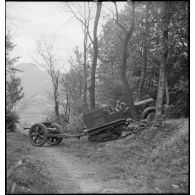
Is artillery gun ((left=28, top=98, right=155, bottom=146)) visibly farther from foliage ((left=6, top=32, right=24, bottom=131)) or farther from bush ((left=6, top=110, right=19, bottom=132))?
foliage ((left=6, top=32, right=24, bottom=131))

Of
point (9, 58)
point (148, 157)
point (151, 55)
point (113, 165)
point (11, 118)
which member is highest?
point (151, 55)

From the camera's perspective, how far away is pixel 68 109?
1581cm

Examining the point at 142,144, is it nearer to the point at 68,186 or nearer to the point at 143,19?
the point at 143,19

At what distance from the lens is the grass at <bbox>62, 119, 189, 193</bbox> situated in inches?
265

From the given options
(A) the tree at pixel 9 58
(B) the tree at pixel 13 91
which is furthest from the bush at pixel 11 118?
(A) the tree at pixel 9 58

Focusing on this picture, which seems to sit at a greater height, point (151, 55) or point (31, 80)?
point (151, 55)

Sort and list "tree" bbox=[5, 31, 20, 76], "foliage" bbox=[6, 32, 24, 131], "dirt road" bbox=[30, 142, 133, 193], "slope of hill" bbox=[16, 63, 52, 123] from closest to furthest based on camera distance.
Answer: "dirt road" bbox=[30, 142, 133, 193] → "foliage" bbox=[6, 32, 24, 131] → "tree" bbox=[5, 31, 20, 76] → "slope of hill" bbox=[16, 63, 52, 123]

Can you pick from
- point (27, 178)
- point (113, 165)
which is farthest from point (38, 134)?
point (27, 178)

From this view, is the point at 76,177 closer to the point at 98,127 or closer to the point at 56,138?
the point at 98,127

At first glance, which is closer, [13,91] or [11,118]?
[11,118]

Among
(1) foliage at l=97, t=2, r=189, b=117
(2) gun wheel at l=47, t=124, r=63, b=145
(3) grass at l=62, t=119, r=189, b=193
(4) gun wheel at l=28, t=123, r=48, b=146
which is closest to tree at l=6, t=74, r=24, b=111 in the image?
(3) grass at l=62, t=119, r=189, b=193

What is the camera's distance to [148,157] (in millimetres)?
9242
